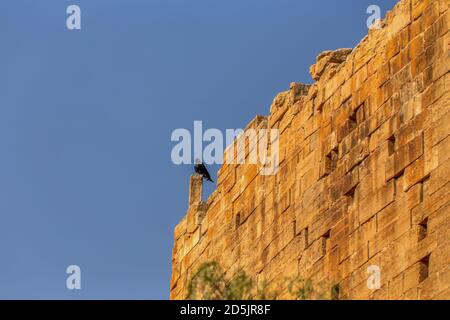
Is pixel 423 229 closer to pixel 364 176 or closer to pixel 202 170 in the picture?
pixel 364 176

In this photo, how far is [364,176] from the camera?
19.3 meters

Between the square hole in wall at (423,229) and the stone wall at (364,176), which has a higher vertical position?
the stone wall at (364,176)

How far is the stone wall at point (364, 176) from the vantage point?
17672 millimetres

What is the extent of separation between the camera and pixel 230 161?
2442 centimetres

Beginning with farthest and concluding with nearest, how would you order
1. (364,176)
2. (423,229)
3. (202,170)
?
(202,170)
(364,176)
(423,229)

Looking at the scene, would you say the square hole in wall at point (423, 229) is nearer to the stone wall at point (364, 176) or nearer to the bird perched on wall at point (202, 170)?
the stone wall at point (364, 176)

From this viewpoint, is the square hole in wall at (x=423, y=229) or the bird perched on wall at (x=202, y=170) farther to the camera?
the bird perched on wall at (x=202, y=170)

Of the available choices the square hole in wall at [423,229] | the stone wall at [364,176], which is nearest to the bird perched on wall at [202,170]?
the stone wall at [364,176]

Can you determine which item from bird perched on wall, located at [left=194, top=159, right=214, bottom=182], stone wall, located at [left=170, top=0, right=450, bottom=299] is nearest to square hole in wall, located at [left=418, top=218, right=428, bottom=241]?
stone wall, located at [left=170, top=0, right=450, bottom=299]

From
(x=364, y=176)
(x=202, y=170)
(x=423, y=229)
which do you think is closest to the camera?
(x=423, y=229)

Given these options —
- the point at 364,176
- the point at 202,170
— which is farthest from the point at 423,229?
the point at 202,170

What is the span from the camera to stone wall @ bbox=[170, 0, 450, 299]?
696 inches
